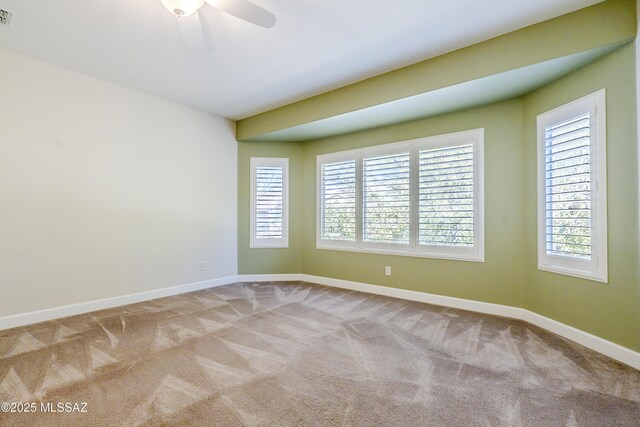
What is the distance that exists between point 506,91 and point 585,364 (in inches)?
105

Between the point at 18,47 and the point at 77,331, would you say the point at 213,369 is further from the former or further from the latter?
the point at 18,47

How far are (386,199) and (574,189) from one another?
7.05 feet

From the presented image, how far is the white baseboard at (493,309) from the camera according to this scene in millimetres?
2409

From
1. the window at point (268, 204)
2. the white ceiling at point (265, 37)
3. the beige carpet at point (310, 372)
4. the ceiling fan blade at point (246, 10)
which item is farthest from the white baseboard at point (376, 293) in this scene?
the ceiling fan blade at point (246, 10)

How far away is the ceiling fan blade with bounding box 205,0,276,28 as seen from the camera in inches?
77.5

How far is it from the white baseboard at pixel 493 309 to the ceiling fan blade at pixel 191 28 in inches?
147

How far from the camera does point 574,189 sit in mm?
2775

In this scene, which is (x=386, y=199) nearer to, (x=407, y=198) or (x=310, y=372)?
(x=407, y=198)

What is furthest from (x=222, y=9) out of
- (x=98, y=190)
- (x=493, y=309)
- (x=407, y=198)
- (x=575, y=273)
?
(x=493, y=309)

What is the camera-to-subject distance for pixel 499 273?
353 centimetres

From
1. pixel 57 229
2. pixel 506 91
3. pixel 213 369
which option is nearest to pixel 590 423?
pixel 213 369

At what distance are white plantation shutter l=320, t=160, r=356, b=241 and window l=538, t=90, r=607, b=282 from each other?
8.10 feet

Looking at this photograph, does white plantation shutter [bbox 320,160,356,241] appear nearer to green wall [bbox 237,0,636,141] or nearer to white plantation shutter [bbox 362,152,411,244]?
white plantation shutter [bbox 362,152,411,244]

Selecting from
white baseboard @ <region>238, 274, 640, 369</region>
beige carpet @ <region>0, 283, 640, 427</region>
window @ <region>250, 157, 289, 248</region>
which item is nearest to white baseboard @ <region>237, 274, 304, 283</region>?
white baseboard @ <region>238, 274, 640, 369</region>
